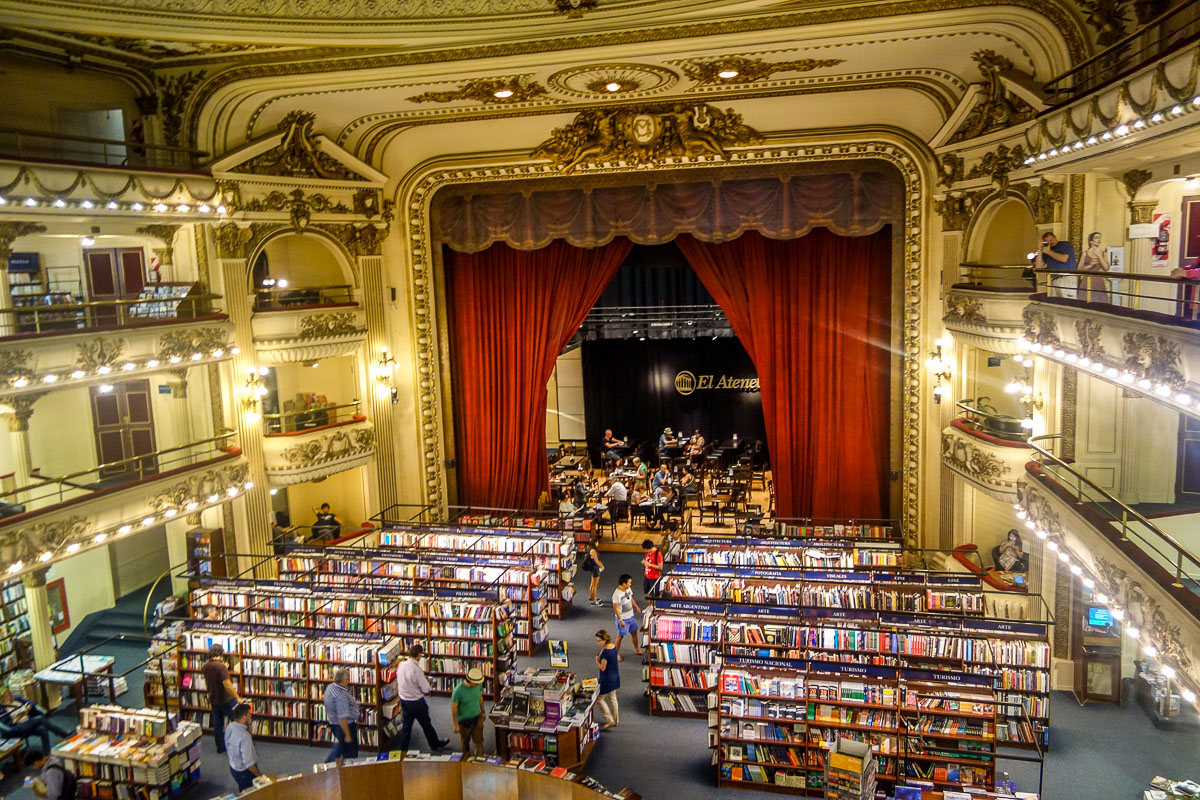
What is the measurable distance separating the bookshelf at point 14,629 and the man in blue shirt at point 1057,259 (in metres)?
11.7

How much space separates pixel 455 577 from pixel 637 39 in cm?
642

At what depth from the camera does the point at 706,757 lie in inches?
336

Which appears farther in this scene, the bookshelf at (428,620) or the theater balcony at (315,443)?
the theater balcony at (315,443)

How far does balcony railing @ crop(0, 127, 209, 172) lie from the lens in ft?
35.3

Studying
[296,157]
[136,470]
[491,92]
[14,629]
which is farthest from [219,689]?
[491,92]

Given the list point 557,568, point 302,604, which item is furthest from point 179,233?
point 557,568

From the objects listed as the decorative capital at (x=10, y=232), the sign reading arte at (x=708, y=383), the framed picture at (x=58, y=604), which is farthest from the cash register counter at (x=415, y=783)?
the sign reading arte at (x=708, y=383)

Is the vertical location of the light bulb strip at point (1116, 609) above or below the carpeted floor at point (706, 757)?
above

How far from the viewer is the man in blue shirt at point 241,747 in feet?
25.6

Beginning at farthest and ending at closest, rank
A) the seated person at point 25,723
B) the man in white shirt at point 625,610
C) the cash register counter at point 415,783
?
1. the man in white shirt at point 625,610
2. the seated person at point 25,723
3. the cash register counter at point 415,783

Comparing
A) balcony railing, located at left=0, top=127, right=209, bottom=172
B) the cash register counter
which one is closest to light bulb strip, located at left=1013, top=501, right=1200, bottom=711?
the cash register counter

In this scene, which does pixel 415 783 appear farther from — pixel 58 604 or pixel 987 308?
pixel 58 604

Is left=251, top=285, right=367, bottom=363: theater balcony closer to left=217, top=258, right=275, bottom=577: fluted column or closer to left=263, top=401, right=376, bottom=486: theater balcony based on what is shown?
left=217, top=258, right=275, bottom=577: fluted column

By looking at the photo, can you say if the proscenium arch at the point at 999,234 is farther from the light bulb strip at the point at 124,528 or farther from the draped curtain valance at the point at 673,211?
the light bulb strip at the point at 124,528
